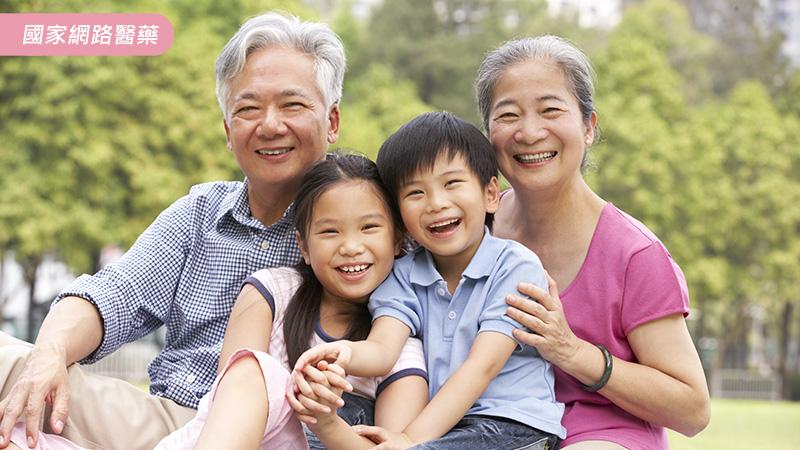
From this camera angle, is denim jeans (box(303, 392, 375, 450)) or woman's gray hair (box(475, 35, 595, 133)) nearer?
denim jeans (box(303, 392, 375, 450))

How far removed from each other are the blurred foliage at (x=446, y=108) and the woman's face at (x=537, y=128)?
15528 mm

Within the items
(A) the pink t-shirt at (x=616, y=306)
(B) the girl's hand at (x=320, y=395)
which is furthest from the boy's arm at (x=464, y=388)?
(A) the pink t-shirt at (x=616, y=306)

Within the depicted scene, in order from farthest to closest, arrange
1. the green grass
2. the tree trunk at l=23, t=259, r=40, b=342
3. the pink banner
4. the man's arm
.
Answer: the tree trunk at l=23, t=259, r=40, b=342
the green grass
the pink banner
the man's arm

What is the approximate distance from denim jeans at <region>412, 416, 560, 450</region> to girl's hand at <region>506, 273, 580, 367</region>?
23cm

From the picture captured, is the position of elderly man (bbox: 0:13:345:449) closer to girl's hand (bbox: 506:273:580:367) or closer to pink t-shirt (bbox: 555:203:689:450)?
girl's hand (bbox: 506:273:580:367)

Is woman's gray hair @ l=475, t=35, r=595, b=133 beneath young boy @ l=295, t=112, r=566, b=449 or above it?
above

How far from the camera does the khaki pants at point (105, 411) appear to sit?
10.0ft

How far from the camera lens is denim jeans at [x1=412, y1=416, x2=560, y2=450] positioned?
2809 millimetres

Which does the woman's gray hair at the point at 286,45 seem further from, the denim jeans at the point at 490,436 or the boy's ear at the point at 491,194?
the denim jeans at the point at 490,436

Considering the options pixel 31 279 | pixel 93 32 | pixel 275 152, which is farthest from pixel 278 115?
pixel 31 279

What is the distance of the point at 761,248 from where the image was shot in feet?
81.2

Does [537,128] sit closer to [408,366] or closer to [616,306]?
[616,306]

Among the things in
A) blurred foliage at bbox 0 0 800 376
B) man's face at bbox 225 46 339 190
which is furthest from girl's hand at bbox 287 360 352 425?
blurred foliage at bbox 0 0 800 376

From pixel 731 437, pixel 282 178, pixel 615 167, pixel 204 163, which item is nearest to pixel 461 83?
pixel 615 167
